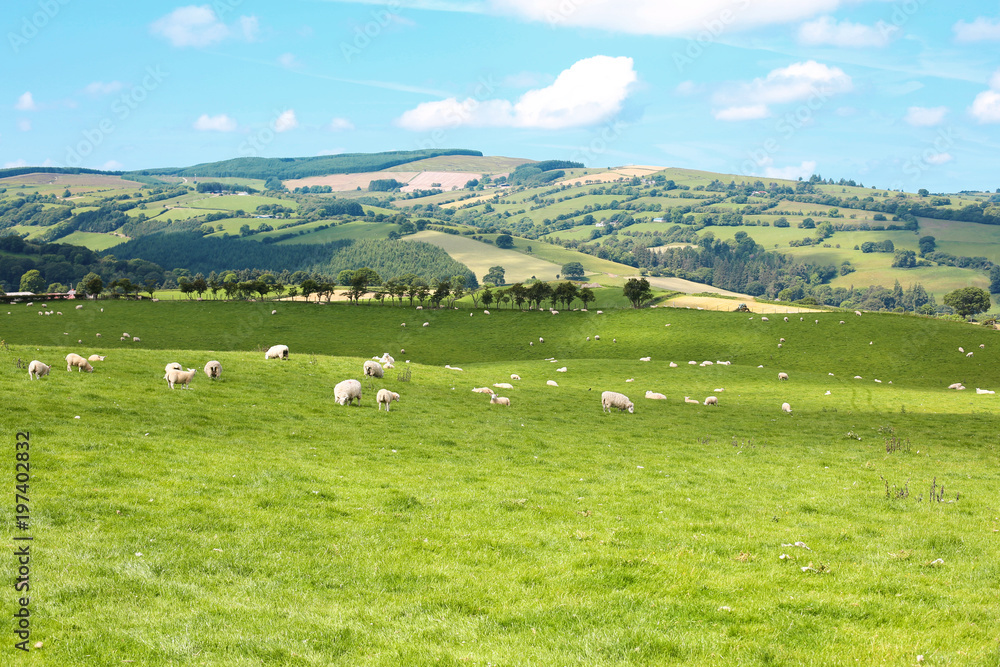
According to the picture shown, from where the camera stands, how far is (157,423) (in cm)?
2186

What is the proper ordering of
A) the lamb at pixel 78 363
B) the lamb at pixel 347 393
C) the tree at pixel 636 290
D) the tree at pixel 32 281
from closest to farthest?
the lamb at pixel 78 363, the lamb at pixel 347 393, the tree at pixel 636 290, the tree at pixel 32 281

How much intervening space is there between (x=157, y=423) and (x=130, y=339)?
6512 centimetres

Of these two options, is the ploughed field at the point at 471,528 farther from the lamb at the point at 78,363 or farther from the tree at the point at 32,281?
the tree at the point at 32,281

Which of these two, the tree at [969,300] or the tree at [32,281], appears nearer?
the tree at [969,300]

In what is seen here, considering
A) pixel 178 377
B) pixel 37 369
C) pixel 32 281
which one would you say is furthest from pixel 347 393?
pixel 32 281

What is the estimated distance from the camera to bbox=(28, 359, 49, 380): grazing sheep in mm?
26125

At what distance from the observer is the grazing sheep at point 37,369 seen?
2612cm

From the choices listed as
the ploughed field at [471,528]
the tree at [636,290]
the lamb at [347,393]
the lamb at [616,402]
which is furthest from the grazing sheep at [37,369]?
the tree at [636,290]

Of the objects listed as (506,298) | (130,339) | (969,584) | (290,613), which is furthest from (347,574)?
(506,298)

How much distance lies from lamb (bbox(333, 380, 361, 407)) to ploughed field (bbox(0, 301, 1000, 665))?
0.70 metres

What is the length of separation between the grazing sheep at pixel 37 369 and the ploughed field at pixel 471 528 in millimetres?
510

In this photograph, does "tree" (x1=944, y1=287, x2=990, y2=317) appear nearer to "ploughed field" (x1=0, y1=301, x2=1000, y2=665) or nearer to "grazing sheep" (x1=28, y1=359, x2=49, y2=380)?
"ploughed field" (x1=0, y1=301, x2=1000, y2=665)

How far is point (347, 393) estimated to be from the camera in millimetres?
29719

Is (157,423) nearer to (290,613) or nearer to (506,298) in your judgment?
(290,613)
